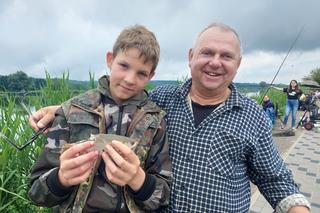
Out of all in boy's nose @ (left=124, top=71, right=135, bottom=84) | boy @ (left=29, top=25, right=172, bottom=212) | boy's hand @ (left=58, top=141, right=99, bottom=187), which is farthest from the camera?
boy's nose @ (left=124, top=71, right=135, bottom=84)

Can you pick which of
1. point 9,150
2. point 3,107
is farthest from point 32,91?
point 9,150

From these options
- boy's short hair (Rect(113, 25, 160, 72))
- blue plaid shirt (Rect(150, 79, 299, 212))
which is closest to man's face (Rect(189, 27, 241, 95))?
blue plaid shirt (Rect(150, 79, 299, 212))

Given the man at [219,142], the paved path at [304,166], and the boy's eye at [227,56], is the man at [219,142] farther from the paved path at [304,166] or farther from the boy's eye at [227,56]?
the paved path at [304,166]

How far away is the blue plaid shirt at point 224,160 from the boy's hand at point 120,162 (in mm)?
556

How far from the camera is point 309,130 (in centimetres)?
1505

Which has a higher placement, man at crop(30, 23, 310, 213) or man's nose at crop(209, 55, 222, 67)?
man's nose at crop(209, 55, 222, 67)

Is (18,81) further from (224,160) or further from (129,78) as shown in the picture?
(224,160)

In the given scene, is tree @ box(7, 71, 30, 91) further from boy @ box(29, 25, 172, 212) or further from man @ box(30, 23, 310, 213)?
boy @ box(29, 25, 172, 212)

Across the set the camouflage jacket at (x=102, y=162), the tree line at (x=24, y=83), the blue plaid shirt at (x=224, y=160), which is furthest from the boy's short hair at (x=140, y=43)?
the tree line at (x=24, y=83)

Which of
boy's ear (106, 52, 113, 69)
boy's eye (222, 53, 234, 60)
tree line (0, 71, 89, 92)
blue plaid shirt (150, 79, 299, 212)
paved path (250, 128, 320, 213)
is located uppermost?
boy's eye (222, 53, 234, 60)

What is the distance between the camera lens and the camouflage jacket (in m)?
1.71

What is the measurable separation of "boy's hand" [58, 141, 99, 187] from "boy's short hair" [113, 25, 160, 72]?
2.34 feet

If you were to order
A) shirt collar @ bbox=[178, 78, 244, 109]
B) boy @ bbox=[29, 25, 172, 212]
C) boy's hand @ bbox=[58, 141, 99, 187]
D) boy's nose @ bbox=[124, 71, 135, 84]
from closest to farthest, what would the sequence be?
boy's hand @ bbox=[58, 141, 99, 187] < boy @ bbox=[29, 25, 172, 212] < boy's nose @ bbox=[124, 71, 135, 84] < shirt collar @ bbox=[178, 78, 244, 109]

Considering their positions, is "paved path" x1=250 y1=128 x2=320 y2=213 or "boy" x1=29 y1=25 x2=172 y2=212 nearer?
"boy" x1=29 y1=25 x2=172 y2=212
